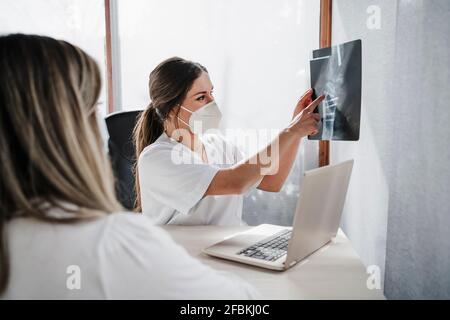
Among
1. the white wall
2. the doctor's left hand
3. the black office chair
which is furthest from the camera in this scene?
the black office chair

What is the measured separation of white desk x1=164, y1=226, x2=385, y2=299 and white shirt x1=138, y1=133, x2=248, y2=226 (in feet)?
0.82

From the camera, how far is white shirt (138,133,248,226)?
1396 millimetres

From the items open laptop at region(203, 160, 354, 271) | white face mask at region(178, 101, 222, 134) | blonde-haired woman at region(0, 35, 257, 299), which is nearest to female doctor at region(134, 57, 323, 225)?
white face mask at region(178, 101, 222, 134)

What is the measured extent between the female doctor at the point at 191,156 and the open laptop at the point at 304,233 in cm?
25

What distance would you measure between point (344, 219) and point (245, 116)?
89cm

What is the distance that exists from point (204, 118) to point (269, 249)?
0.69 metres

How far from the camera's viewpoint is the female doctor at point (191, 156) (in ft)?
4.57

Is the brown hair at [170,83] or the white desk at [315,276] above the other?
the brown hair at [170,83]

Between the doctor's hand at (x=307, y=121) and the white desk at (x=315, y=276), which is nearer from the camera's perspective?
the white desk at (x=315, y=276)

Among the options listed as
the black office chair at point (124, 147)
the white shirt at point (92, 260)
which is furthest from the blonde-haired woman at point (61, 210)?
the black office chair at point (124, 147)

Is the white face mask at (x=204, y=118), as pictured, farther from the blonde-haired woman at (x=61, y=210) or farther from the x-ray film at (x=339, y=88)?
the blonde-haired woman at (x=61, y=210)

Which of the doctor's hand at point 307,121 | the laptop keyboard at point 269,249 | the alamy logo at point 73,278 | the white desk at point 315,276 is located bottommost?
the white desk at point 315,276

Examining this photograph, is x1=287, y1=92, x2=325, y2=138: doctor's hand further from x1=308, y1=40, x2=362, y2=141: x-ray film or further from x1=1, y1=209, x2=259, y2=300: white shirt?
x1=1, y1=209, x2=259, y2=300: white shirt

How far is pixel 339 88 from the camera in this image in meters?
1.30
